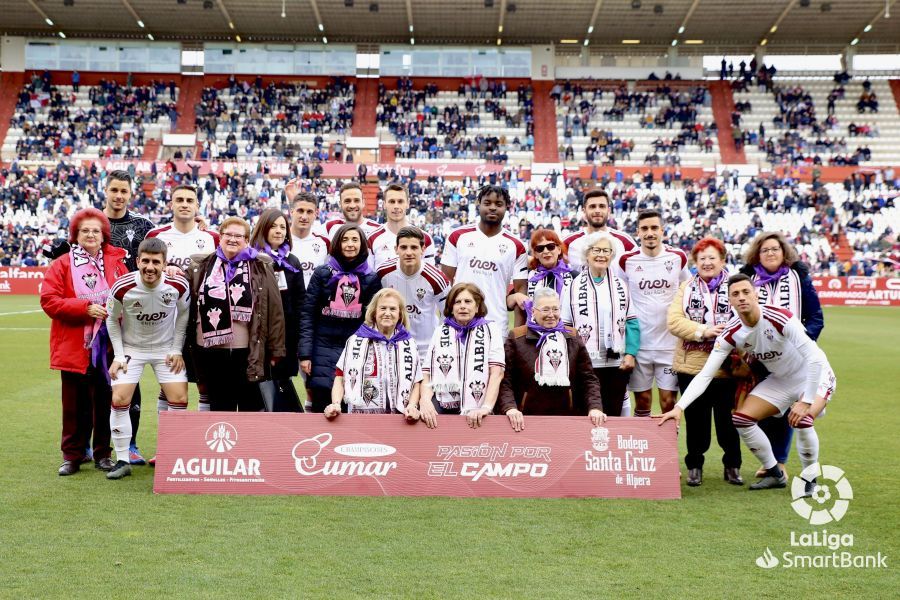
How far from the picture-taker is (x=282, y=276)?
682 cm

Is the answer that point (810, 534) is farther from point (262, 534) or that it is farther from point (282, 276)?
point (282, 276)

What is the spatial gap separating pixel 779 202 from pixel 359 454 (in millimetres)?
34312

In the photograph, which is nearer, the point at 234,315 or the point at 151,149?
the point at 234,315

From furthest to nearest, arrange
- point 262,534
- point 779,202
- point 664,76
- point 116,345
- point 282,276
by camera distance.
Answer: point 664,76 < point 779,202 < point 282,276 < point 116,345 < point 262,534

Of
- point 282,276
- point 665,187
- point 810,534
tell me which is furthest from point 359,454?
point 665,187

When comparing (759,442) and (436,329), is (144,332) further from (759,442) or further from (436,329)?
(759,442)

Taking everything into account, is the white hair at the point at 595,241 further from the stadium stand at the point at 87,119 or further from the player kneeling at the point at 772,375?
the stadium stand at the point at 87,119

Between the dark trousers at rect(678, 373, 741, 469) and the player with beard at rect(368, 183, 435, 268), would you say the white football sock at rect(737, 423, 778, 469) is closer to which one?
the dark trousers at rect(678, 373, 741, 469)

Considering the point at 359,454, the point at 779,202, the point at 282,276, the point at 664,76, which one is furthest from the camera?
the point at 664,76

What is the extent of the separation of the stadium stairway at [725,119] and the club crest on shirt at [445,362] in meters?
37.3

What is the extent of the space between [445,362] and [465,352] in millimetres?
156

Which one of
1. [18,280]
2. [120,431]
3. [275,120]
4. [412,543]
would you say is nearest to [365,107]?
[275,120]

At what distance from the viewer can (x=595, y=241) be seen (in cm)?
667

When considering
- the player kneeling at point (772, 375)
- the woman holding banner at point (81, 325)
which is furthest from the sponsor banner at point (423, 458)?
the woman holding banner at point (81, 325)
